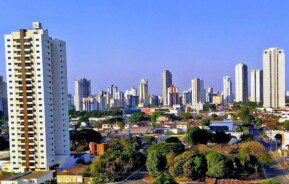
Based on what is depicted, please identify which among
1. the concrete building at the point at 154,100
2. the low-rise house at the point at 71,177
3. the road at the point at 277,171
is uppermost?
the concrete building at the point at 154,100

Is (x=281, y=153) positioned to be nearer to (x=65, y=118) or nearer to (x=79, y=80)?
(x=65, y=118)

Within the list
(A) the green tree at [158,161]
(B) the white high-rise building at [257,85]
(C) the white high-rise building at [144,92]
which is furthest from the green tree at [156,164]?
(C) the white high-rise building at [144,92]

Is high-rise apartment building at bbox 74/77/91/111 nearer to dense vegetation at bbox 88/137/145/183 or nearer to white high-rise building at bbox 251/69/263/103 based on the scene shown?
white high-rise building at bbox 251/69/263/103

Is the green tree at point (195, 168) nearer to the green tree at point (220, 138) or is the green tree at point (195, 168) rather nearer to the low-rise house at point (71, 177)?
the low-rise house at point (71, 177)

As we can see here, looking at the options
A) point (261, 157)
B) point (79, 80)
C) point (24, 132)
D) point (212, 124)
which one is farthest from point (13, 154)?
point (79, 80)

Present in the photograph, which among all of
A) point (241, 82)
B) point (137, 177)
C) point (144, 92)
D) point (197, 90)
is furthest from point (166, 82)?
Result: point (137, 177)

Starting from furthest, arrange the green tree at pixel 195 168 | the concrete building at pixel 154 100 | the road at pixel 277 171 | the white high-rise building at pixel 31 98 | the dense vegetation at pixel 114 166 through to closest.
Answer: the concrete building at pixel 154 100, the white high-rise building at pixel 31 98, the road at pixel 277 171, the dense vegetation at pixel 114 166, the green tree at pixel 195 168
